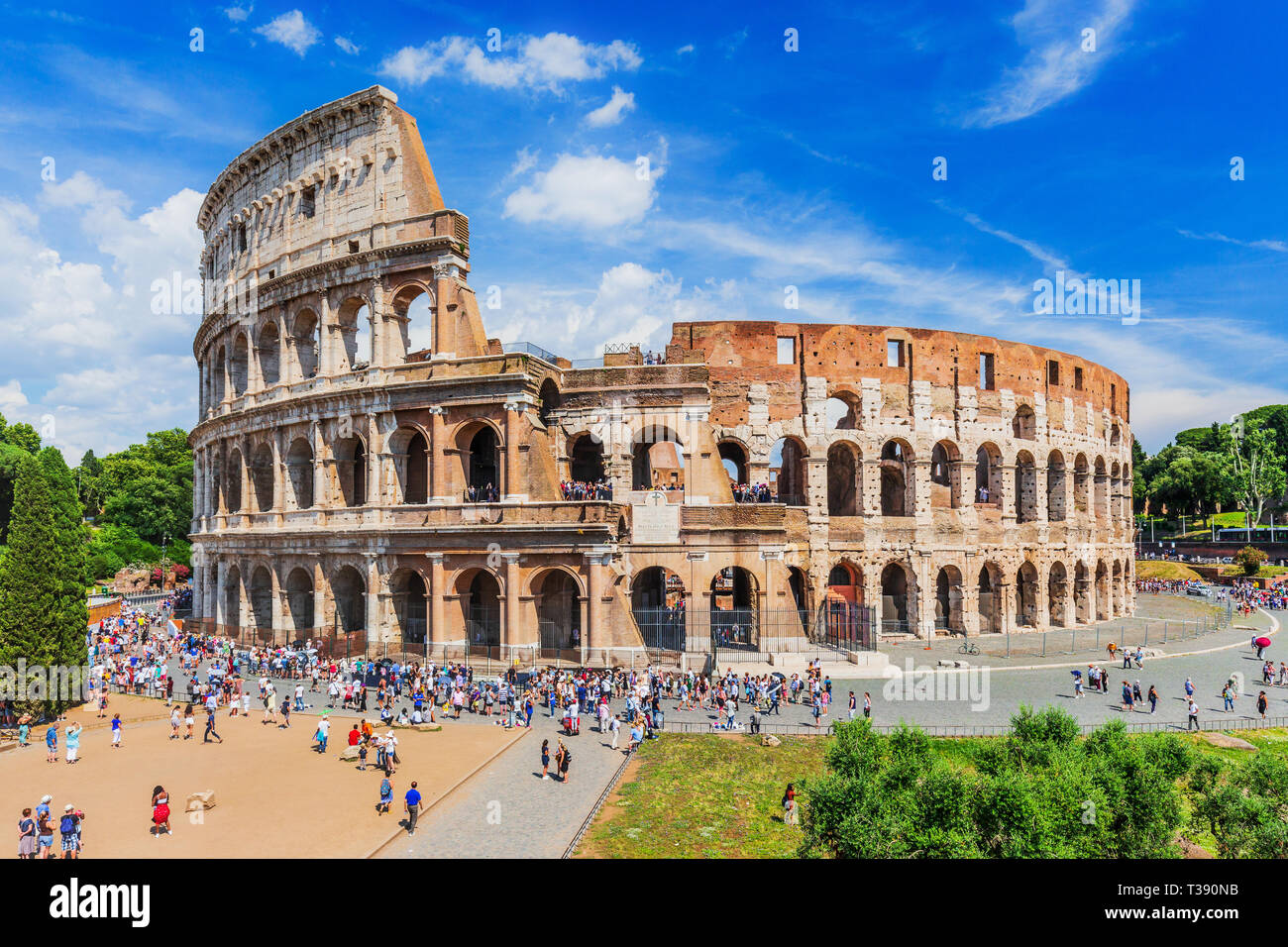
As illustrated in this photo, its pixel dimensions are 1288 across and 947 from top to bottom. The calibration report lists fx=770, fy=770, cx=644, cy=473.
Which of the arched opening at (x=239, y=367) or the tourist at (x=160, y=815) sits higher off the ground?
the arched opening at (x=239, y=367)

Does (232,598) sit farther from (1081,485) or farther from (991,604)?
(1081,485)

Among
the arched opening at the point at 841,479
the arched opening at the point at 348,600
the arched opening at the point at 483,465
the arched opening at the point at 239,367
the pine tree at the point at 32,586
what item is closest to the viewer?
the pine tree at the point at 32,586

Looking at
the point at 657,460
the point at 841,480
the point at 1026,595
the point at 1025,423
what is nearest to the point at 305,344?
the point at 657,460

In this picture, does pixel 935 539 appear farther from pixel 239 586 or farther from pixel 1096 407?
pixel 239 586

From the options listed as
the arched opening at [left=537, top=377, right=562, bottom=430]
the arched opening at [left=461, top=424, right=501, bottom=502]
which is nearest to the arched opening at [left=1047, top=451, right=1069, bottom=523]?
the arched opening at [left=537, top=377, right=562, bottom=430]

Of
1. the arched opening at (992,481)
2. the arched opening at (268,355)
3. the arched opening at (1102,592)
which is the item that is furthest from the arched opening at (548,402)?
the arched opening at (1102,592)

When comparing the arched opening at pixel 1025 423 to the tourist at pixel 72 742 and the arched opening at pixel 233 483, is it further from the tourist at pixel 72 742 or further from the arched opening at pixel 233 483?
the tourist at pixel 72 742
